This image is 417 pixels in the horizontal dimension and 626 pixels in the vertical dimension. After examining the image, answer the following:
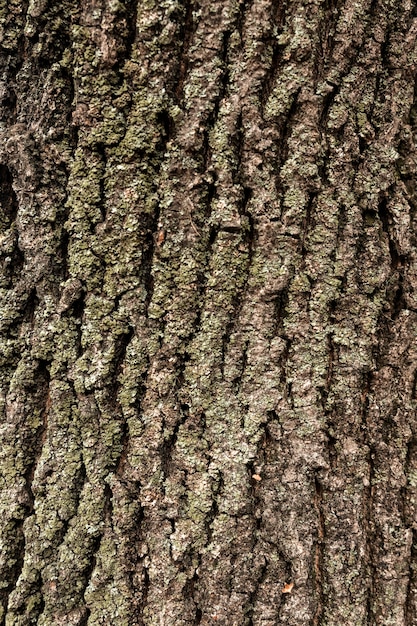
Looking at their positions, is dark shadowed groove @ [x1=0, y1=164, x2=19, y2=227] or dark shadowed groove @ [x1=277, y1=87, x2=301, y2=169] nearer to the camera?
dark shadowed groove @ [x1=277, y1=87, x2=301, y2=169]

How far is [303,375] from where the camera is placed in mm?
979

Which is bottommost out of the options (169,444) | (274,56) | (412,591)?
(412,591)

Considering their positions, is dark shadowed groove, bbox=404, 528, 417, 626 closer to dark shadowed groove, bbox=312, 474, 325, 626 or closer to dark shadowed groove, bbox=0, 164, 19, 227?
dark shadowed groove, bbox=312, 474, 325, 626

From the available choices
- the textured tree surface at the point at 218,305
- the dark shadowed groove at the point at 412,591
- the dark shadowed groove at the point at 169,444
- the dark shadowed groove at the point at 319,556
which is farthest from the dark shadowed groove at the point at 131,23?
the dark shadowed groove at the point at 412,591

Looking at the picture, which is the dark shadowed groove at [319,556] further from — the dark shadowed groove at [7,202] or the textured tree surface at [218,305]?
the dark shadowed groove at [7,202]

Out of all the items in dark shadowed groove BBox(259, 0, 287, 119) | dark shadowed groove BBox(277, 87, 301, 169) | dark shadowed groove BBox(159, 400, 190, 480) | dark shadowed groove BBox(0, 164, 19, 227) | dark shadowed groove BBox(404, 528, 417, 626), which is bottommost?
dark shadowed groove BBox(404, 528, 417, 626)

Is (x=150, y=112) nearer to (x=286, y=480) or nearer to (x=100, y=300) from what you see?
(x=100, y=300)

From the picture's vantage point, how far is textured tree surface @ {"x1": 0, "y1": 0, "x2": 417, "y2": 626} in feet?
3.12

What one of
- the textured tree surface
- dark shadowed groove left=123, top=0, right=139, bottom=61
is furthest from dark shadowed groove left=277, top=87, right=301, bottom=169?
dark shadowed groove left=123, top=0, right=139, bottom=61

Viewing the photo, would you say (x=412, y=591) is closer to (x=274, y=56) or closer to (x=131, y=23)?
(x=274, y=56)

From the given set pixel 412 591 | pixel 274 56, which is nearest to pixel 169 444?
pixel 412 591

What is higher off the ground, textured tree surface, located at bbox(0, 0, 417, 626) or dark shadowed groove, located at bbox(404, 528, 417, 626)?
textured tree surface, located at bbox(0, 0, 417, 626)

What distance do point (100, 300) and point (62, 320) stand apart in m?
0.09

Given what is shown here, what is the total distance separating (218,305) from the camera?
973 millimetres
